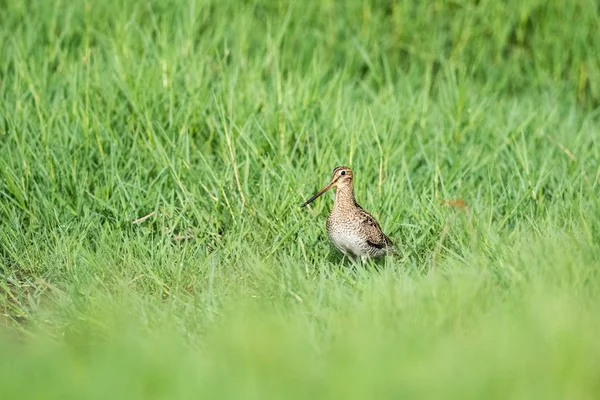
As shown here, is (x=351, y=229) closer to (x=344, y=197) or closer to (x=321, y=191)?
(x=344, y=197)

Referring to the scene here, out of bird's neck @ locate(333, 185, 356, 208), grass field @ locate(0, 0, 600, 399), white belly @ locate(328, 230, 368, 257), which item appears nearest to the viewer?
grass field @ locate(0, 0, 600, 399)

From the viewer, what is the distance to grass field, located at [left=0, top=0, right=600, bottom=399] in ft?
10.8

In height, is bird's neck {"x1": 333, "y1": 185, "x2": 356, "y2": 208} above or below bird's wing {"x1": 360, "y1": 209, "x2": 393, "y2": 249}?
above

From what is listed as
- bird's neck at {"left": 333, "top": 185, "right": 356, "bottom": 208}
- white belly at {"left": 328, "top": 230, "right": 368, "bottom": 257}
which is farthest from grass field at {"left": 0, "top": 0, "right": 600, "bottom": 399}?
bird's neck at {"left": 333, "top": 185, "right": 356, "bottom": 208}

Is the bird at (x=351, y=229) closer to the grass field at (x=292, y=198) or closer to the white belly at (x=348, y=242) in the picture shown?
the white belly at (x=348, y=242)

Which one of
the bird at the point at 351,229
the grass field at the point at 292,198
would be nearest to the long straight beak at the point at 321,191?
the bird at the point at 351,229

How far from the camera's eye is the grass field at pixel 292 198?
129 inches

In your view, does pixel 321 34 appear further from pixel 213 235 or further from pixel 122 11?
pixel 213 235

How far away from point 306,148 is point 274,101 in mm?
383

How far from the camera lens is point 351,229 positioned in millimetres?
4730

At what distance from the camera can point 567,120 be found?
6891 mm

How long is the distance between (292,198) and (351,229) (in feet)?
2.25

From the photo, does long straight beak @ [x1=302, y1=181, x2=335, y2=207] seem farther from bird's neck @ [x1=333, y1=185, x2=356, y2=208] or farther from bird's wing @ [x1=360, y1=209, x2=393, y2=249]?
bird's wing @ [x1=360, y1=209, x2=393, y2=249]

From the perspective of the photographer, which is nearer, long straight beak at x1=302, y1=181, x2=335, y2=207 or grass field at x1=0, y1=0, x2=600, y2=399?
grass field at x1=0, y1=0, x2=600, y2=399
